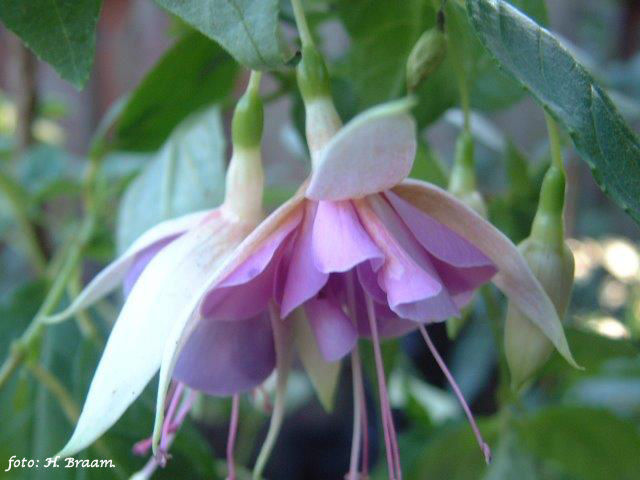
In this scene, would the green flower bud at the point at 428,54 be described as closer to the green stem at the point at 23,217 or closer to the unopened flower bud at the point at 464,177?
the unopened flower bud at the point at 464,177

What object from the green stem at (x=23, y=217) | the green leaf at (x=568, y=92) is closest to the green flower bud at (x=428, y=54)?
the green leaf at (x=568, y=92)

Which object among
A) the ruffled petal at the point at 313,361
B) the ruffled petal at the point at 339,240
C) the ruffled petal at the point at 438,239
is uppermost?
the ruffled petal at the point at 339,240

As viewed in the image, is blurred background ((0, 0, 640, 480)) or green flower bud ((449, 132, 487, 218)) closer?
green flower bud ((449, 132, 487, 218))

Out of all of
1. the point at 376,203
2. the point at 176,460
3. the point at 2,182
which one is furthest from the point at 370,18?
the point at 2,182

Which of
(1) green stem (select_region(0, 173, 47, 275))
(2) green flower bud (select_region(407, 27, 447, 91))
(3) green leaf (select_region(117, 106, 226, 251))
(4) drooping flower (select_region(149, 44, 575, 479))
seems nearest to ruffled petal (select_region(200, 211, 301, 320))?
(4) drooping flower (select_region(149, 44, 575, 479))

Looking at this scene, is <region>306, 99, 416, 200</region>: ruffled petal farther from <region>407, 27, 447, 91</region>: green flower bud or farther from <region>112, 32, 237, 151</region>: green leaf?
<region>112, 32, 237, 151</region>: green leaf

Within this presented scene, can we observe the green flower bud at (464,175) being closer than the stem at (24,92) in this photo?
Yes
